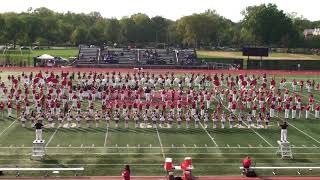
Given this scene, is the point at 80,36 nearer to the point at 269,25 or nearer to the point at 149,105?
the point at 269,25

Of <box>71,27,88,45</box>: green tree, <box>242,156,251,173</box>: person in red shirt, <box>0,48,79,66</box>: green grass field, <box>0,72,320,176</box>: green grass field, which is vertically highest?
<box>71,27,88,45</box>: green tree

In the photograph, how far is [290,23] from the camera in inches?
3971

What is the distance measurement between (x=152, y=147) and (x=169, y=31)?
327ft

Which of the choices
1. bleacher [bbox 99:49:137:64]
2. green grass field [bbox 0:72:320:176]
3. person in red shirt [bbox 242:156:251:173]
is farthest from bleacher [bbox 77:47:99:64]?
person in red shirt [bbox 242:156:251:173]

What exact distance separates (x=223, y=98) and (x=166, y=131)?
10413 millimetres

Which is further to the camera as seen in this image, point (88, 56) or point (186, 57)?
point (186, 57)

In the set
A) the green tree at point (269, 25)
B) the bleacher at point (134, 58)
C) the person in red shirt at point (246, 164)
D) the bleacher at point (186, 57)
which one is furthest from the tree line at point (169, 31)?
the person in red shirt at point (246, 164)

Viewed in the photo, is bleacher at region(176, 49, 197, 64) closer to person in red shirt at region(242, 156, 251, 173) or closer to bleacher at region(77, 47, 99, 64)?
bleacher at region(77, 47, 99, 64)

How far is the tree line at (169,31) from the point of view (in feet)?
326

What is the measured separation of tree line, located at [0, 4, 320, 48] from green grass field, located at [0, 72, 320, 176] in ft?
246

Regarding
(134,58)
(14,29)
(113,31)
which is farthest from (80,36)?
(134,58)

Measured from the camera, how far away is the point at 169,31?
395ft

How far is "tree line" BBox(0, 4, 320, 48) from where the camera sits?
326ft

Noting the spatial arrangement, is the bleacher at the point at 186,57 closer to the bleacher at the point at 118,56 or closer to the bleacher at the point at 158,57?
the bleacher at the point at 158,57
